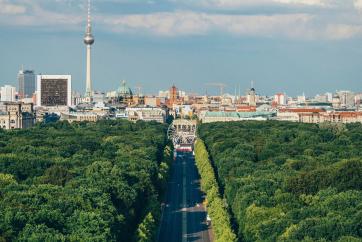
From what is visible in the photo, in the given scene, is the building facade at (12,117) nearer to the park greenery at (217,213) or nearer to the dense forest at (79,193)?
the dense forest at (79,193)

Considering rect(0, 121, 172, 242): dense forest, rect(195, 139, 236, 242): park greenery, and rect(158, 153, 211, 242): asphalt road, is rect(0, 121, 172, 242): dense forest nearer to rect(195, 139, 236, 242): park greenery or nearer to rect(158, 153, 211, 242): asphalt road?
rect(158, 153, 211, 242): asphalt road

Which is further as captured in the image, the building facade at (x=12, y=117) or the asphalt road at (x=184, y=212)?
the building facade at (x=12, y=117)

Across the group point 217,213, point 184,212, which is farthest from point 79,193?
point 184,212

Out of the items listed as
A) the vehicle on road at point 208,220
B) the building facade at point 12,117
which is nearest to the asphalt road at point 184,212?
the vehicle on road at point 208,220

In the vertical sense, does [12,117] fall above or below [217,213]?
above

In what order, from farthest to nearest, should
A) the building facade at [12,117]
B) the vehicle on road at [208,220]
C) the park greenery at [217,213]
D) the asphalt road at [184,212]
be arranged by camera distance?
the building facade at [12,117] < the vehicle on road at [208,220] < the asphalt road at [184,212] < the park greenery at [217,213]

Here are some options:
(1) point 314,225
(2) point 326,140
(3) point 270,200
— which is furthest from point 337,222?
(2) point 326,140

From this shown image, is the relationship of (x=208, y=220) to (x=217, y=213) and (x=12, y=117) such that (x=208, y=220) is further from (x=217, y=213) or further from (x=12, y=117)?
(x=12, y=117)
